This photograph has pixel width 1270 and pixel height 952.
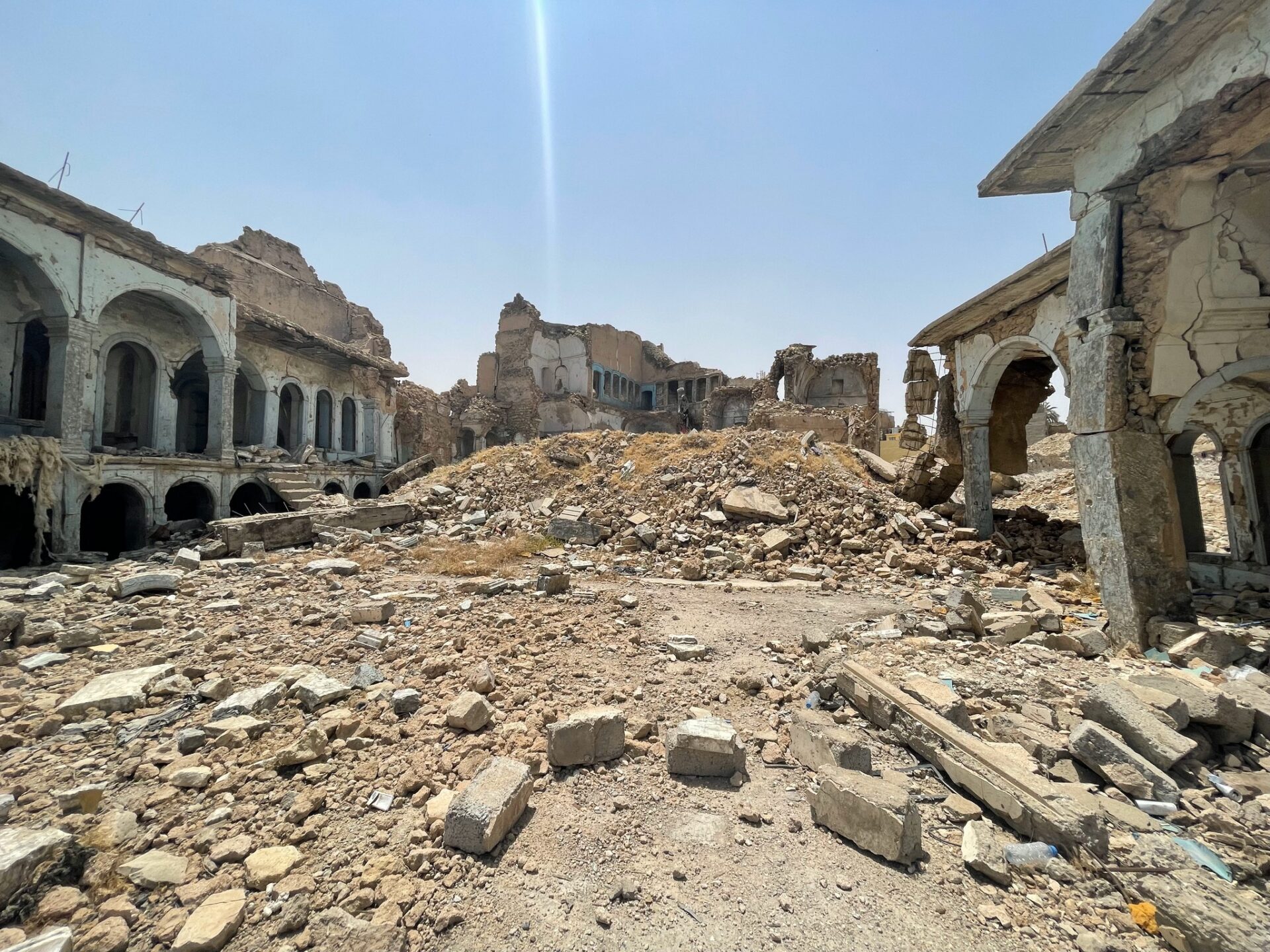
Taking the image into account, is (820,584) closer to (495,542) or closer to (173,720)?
(495,542)

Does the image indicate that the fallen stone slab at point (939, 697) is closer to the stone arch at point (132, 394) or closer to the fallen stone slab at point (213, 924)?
the fallen stone slab at point (213, 924)

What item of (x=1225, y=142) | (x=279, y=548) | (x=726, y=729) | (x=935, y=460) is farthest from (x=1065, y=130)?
(x=279, y=548)

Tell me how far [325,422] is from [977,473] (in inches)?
752

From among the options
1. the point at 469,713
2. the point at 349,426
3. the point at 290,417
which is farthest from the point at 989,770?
the point at 349,426

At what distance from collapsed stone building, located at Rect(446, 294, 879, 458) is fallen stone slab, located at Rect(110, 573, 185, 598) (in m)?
17.3

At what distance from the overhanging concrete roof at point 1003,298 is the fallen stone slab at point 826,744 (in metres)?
6.08

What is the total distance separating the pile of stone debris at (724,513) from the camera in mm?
8297

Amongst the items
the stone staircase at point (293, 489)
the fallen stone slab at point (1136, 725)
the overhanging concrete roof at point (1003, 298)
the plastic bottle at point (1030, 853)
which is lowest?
the plastic bottle at point (1030, 853)

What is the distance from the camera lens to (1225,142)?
13.6 feet

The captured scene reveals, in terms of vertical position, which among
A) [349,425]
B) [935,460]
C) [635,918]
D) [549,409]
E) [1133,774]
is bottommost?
[635,918]

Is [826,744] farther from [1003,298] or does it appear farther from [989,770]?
[1003,298]

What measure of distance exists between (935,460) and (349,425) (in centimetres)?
1867

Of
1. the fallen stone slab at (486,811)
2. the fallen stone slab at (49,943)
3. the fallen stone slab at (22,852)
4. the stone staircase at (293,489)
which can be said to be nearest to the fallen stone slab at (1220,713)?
the fallen stone slab at (486,811)

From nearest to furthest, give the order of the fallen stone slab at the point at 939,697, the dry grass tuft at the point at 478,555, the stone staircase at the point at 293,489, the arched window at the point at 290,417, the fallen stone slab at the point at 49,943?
1. the fallen stone slab at the point at 49,943
2. the fallen stone slab at the point at 939,697
3. the dry grass tuft at the point at 478,555
4. the stone staircase at the point at 293,489
5. the arched window at the point at 290,417
